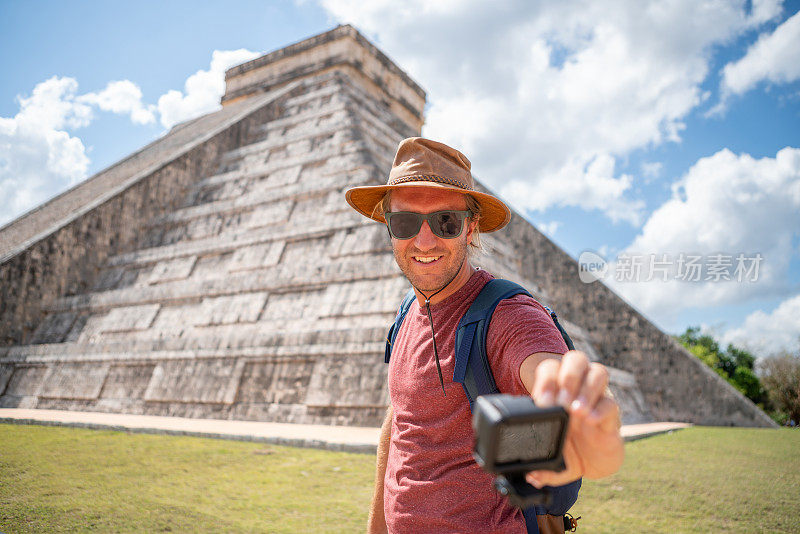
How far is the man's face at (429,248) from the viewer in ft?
4.79

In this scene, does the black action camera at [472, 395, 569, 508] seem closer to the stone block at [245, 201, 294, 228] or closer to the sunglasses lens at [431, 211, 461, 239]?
the sunglasses lens at [431, 211, 461, 239]

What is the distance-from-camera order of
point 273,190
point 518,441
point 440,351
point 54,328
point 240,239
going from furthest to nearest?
point 273,190 < point 54,328 < point 240,239 < point 440,351 < point 518,441

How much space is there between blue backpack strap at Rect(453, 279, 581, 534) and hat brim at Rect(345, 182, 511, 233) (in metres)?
0.34

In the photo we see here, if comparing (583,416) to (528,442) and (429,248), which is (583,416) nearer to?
(528,442)

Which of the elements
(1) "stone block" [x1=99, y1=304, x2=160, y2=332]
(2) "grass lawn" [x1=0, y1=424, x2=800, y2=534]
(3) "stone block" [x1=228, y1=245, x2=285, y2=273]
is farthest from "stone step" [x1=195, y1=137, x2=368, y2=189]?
(2) "grass lawn" [x1=0, y1=424, x2=800, y2=534]

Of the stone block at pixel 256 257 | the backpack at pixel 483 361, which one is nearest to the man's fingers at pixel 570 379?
the backpack at pixel 483 361

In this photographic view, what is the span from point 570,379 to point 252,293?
6.54 metres

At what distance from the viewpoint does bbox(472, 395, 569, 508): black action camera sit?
29.3 inches

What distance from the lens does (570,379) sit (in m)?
0.81

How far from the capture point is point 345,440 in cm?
415

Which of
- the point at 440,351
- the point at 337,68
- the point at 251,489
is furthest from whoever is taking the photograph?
the point at 337,68

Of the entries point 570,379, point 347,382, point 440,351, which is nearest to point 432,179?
point 440,351

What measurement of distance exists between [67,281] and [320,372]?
597 cm

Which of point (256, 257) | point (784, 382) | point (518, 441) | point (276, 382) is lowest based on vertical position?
point (518, 441)
